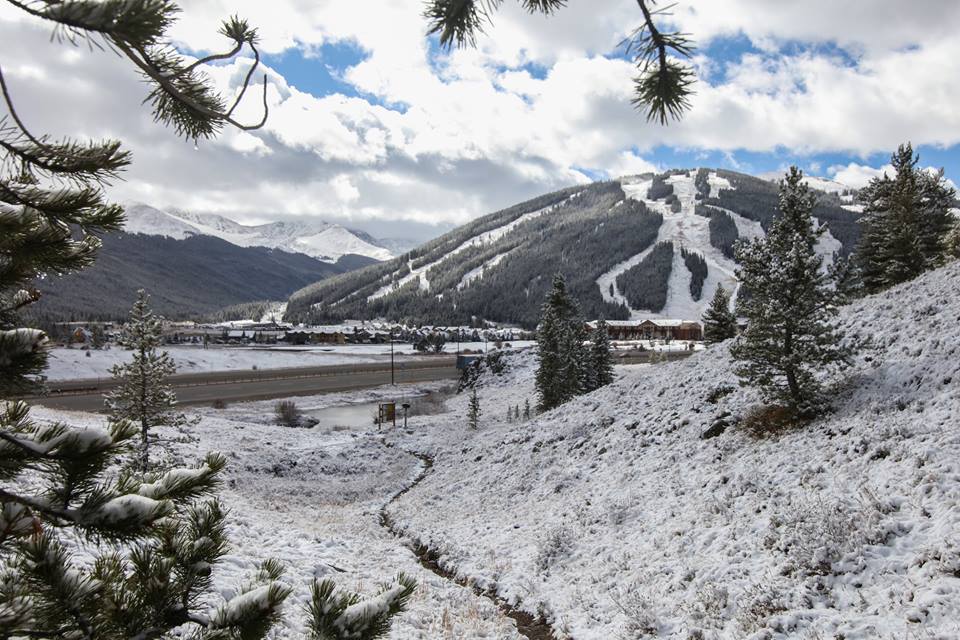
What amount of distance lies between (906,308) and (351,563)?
59.3 feet

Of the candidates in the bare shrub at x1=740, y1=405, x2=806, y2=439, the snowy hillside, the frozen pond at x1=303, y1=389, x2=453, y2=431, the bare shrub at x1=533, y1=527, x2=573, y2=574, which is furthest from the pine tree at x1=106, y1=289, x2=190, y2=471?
the frozen pond at x1=303, y1=389, x2=453, y2=431

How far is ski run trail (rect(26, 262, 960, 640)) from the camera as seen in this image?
270 inches

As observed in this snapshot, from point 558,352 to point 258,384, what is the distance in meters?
44.9

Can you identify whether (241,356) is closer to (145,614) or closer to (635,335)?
(145,614)

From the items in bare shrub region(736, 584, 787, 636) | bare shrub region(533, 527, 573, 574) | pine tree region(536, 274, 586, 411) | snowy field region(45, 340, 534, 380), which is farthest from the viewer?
snowy field region(45, 340, 534, 380)

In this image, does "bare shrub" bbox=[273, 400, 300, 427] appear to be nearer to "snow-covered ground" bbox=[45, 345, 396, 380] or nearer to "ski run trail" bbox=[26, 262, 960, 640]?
"ski run trail" bbox=[26, 262, 960, 640]

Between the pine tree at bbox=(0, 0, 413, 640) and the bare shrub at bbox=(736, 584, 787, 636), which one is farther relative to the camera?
the bare shrub at bbox=(736, 584, 787, 636)

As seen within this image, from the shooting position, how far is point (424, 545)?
14133 millimetres

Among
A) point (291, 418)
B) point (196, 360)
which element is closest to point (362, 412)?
point (291, 418)

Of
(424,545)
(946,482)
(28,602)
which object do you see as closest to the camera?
(28,602)

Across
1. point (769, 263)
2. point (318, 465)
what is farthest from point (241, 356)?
point (769, 263)

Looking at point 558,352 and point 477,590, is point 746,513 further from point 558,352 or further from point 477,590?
point 558,352

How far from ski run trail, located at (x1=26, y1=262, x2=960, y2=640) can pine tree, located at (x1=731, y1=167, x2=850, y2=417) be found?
95cm

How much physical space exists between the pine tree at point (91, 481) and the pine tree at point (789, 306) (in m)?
12.5
